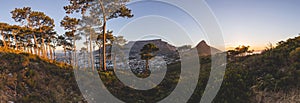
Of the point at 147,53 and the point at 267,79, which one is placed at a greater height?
the point at 147,53

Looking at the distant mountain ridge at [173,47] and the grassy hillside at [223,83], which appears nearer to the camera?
the grassy hillside at [223,83]

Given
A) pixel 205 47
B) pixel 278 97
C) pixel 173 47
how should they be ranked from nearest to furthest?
A: pixel 278 97, pixel 205 47, pixel 173 47

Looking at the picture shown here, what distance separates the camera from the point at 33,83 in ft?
34.2

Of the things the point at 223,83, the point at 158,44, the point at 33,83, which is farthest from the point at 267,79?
the point at 158,44

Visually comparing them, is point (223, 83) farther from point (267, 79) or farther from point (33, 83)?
point (33, 83)

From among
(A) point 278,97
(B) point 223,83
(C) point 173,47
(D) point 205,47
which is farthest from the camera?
(C) point 173,47

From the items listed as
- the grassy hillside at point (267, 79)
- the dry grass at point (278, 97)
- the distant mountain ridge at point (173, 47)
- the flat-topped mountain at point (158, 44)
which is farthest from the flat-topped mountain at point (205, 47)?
the flat-topped mountain at point (158, 44)

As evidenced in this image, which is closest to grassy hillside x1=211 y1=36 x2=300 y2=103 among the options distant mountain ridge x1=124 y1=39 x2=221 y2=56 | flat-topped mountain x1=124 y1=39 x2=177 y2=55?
distant mountain ridge x1=124 y1=39 x2=221 y2=56

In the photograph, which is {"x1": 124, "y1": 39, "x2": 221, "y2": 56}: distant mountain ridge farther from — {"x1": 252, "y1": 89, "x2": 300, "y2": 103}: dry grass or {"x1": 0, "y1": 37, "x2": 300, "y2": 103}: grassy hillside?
{"x1": 252, "y1": 89, "x2": 300, "y2": 103}: dry grass

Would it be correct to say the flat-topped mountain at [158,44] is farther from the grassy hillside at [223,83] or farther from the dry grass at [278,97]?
the dry grass at [278,97]

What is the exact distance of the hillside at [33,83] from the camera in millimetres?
9148

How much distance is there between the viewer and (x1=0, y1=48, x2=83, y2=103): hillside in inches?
360

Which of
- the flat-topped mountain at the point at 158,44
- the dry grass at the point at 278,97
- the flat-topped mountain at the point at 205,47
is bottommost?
the dry grass at the point at 278,97

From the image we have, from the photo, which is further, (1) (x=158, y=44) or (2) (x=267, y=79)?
(1) (x=158, y=44)
